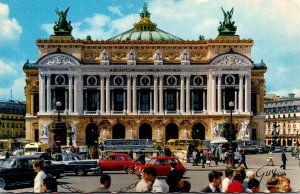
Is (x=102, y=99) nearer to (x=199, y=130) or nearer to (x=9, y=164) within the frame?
(x=199, y=130)

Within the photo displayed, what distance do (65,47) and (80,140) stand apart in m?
14.3

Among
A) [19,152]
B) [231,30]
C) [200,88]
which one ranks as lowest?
[19,152]

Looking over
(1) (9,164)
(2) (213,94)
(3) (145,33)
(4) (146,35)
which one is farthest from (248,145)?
(1) (9,164)

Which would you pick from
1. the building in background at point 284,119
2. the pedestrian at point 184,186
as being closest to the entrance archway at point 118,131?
the building in background at point 284,119

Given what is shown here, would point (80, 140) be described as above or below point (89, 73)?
below

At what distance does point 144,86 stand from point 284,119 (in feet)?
168

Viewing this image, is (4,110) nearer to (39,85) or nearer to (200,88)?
(39,85)

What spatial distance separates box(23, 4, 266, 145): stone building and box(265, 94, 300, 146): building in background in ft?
119

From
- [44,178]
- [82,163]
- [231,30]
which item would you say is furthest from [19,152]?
[44,178]

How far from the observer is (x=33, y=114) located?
110 m

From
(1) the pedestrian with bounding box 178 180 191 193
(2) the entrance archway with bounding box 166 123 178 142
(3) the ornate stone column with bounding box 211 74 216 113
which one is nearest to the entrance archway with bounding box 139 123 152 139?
(2) the entrance archway with bounding box 166 123 178 142

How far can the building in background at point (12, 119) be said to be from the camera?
123100 millimetres

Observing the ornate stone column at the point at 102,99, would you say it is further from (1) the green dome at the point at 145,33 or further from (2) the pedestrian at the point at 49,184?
(2) the pedestrian at the point at 49,184

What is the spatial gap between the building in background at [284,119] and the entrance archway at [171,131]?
38.9 metres
